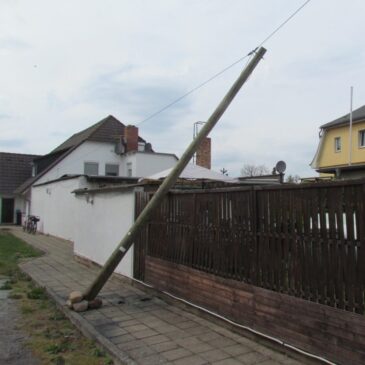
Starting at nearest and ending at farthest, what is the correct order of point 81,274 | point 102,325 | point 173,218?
1. point 102,325
2. point 173,218
3. point 81,274

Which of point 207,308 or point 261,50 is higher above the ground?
point 261,50

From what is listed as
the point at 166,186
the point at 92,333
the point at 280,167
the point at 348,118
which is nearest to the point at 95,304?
the point at 92,333

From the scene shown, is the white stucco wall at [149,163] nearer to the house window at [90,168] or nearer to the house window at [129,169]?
the house window at [129,169]

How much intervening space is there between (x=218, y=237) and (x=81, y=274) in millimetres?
5461

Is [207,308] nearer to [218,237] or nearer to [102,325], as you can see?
[218,237]

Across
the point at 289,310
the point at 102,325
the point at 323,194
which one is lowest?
the point at 102,325

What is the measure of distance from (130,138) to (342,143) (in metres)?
17.1

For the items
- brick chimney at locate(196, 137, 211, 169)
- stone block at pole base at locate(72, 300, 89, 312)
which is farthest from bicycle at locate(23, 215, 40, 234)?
stone block at pole base at locate(72, 300, 89, 312)

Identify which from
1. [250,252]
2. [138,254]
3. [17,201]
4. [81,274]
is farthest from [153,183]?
[17,201]

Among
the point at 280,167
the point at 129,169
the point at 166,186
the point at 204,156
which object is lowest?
the point at 166,186

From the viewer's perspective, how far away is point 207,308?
6.43 m

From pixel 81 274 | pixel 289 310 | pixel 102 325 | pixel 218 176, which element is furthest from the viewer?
pixel 218 176

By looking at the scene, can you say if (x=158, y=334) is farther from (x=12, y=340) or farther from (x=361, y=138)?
(x=361, y=138)

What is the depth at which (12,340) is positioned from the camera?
230 inches
